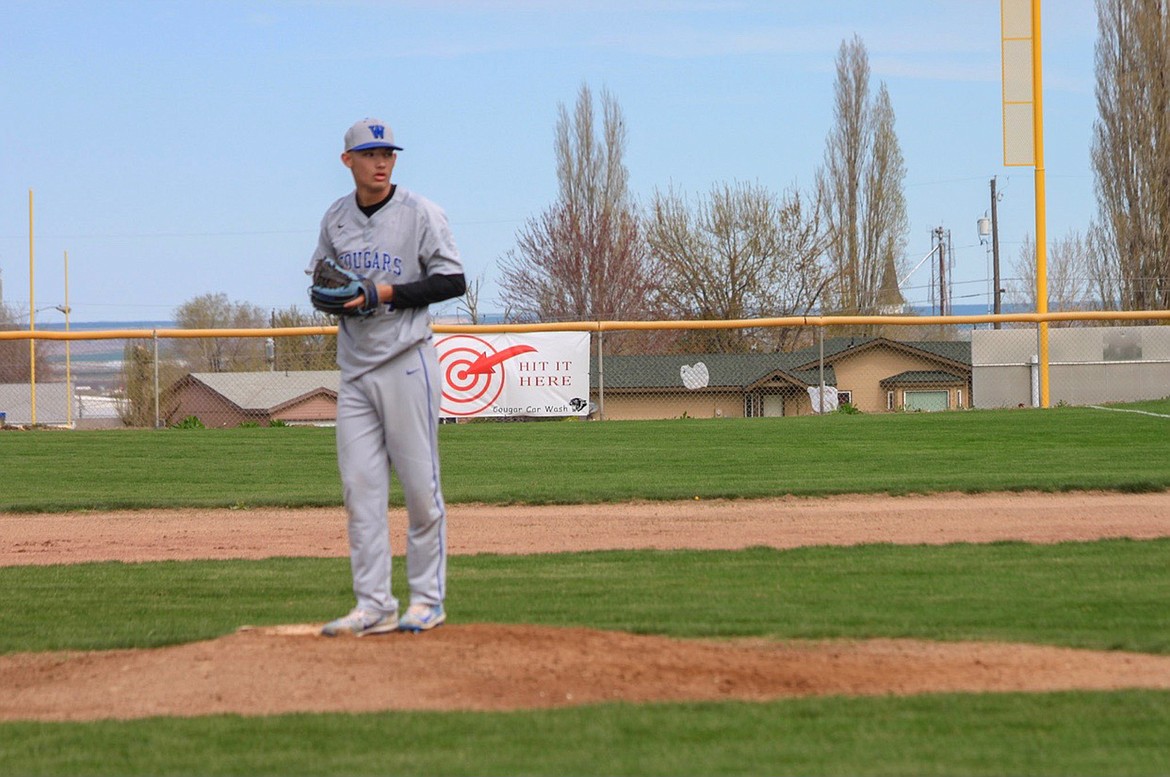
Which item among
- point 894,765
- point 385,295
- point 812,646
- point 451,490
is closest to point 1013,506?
point 451,490

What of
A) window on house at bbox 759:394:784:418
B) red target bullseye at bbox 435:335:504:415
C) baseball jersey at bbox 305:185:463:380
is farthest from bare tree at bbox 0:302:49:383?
baseball jersey at bbox 305:185:463:380

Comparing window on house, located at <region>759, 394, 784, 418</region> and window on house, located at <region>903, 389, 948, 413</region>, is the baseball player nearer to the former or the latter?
window on house, located at <region>759, 394, 784, 418</region>

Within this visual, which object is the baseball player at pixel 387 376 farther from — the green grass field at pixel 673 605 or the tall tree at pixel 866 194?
the tall tree at pixel 866 194

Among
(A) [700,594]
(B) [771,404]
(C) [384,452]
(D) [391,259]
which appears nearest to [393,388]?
(C) [384,452]

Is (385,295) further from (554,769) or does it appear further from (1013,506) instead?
(1013,506)

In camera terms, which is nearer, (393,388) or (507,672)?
(507,672)

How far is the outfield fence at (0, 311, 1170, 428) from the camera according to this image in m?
20.9

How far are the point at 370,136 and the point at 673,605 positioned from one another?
2778 mm

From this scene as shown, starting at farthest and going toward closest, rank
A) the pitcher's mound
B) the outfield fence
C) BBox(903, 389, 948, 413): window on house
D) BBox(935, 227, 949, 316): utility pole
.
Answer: BBox(935, 227, 949, 316): utility pole < BBox(903, 389, 948, 413): window on house < the outfield fence < the pitcher's mound

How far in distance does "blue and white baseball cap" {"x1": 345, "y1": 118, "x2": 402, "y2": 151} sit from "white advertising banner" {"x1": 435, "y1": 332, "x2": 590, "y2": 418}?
14611 millimetres

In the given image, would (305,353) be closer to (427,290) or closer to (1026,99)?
(1026,99)

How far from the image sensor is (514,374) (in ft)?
67.2

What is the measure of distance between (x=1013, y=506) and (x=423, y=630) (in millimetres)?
7334

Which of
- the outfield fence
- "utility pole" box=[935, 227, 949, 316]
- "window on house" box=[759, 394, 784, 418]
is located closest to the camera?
the outfield fence
